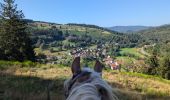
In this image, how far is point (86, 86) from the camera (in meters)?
1.58

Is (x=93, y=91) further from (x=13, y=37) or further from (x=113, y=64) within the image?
(x=13, y=37)

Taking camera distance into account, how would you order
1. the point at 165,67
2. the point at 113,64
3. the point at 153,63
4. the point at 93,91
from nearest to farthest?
the point at 93,91 → the point at 113,64 → the point at 165,67 → the point at 153,63

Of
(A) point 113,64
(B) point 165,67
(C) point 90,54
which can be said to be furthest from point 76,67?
(B) point 165,67

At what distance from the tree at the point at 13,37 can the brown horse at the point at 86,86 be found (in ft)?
103

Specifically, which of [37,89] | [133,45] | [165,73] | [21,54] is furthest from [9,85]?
[133,45]

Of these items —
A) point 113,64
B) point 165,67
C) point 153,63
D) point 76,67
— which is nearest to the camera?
point 76,67

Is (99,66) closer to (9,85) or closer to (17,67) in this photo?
(9,85)

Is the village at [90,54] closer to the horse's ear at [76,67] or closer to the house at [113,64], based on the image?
the house at [113,64]

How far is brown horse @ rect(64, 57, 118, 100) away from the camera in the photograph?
1.49 metres

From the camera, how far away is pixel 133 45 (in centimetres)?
14812

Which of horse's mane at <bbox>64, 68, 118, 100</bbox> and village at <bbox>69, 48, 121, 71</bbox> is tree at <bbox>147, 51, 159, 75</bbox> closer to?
village at <bbox>69, 48, 121, 71</bbox>

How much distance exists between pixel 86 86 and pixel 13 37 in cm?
3814

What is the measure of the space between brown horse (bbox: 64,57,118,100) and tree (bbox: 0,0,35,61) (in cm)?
3128

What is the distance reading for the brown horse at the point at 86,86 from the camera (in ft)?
4.88
